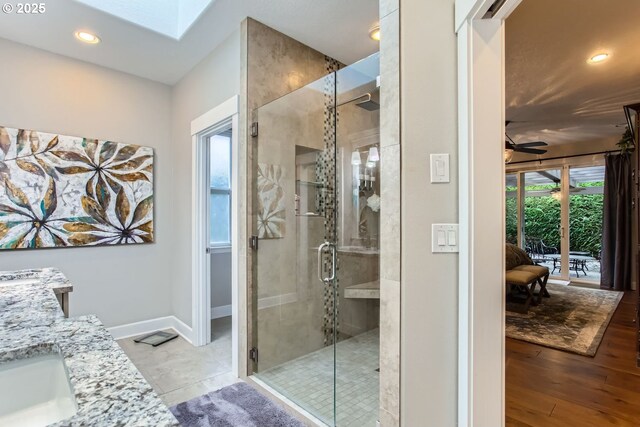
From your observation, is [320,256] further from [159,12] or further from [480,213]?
[159,12]

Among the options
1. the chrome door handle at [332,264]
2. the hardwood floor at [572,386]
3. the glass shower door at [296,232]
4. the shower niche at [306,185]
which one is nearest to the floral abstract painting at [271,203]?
the glass shower door at [296,232]

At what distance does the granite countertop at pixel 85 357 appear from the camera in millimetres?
586

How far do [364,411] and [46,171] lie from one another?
318cm

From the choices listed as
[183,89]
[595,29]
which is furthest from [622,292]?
[183,89]

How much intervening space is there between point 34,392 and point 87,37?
9.08 ft

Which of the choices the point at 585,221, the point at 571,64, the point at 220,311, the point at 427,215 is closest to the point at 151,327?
the point at 220,311

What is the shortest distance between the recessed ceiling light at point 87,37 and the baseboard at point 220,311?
9.79ft

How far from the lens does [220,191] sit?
13.6ft

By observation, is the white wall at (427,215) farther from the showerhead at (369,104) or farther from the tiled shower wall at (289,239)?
the tiled shower wall at (289,239)

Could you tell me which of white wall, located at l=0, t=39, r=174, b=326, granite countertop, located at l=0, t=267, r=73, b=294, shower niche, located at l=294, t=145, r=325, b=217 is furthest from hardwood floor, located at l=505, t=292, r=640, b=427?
white wall, located at l=0, t=39, r=174, b=326

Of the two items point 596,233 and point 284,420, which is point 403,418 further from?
point 596,233

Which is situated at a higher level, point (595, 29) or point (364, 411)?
point (595, 29)

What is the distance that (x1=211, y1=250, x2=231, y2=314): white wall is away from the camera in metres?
4.07

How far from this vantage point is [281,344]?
2.52 metres
